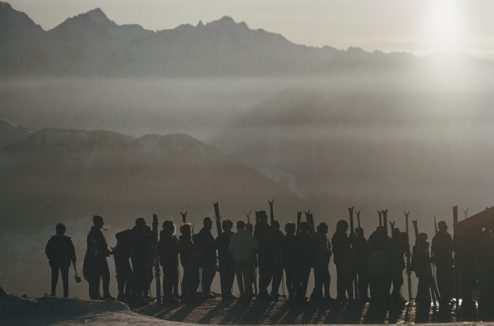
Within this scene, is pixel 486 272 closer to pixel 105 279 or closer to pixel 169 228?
pixel 169 228

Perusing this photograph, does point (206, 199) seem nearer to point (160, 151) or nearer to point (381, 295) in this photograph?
point (160, 151)

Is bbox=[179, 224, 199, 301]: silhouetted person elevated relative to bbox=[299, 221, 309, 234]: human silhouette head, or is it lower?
lower

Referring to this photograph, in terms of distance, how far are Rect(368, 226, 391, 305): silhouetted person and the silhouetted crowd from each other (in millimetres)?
25

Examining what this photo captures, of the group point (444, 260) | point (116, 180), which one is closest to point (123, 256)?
point (444, 260)

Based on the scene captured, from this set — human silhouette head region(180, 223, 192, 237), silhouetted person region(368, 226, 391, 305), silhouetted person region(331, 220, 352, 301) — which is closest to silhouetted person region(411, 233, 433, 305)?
silhouetted person region(368, 226, 391, 305)

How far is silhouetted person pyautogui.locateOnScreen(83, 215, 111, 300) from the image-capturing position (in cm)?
2916

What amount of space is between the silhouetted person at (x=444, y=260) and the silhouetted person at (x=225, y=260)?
523 centimetres

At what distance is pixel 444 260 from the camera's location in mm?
29969

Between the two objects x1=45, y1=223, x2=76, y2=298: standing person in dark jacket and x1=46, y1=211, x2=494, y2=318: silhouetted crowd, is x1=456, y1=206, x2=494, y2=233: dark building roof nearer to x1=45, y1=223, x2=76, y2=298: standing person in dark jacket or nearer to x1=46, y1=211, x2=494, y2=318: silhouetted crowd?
x1=46, y1=211, x2=494, y2=318: silhouetted crowd

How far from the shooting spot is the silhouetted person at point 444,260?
2972cm

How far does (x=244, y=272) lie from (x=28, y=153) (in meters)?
156

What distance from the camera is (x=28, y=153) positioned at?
184 meters

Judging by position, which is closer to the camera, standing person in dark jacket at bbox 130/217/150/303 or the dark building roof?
the dark building roof

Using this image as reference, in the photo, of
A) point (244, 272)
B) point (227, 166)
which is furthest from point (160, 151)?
point (244, 272)
